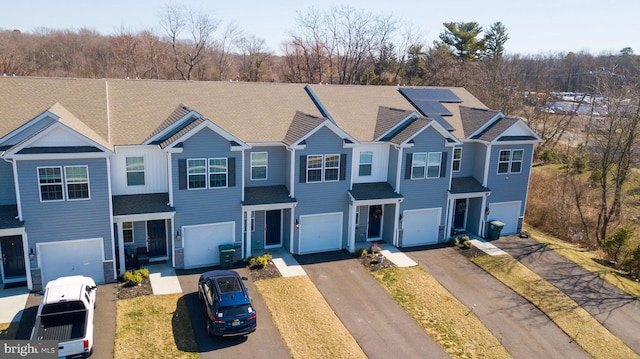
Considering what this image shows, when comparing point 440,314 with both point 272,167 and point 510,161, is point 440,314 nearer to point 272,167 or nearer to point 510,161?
point 272,167

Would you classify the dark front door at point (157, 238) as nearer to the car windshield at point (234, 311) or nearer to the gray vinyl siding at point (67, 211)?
the gray vinyl siding at point (67, 211)

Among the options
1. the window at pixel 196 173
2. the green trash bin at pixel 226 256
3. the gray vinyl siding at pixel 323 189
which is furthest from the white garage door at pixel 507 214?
the window at pixel 196 173

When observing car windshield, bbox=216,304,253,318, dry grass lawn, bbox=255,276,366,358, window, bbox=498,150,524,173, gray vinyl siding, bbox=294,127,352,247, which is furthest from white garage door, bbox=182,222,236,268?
window, bbox=498,150,524,173

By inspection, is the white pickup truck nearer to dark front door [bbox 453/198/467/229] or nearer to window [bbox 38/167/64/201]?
window [bbox 38/167/64/201]

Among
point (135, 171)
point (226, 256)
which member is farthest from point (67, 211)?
point (226, 256)

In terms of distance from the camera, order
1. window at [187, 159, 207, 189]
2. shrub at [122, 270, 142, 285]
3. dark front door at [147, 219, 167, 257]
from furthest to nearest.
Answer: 1. dark front door at [147, 219, 167, 257]
2. window at [187, 159, 207, 189]
3. shrub at [122, 270, 142, 285]

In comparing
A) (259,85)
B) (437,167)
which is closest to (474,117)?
(437,167)
